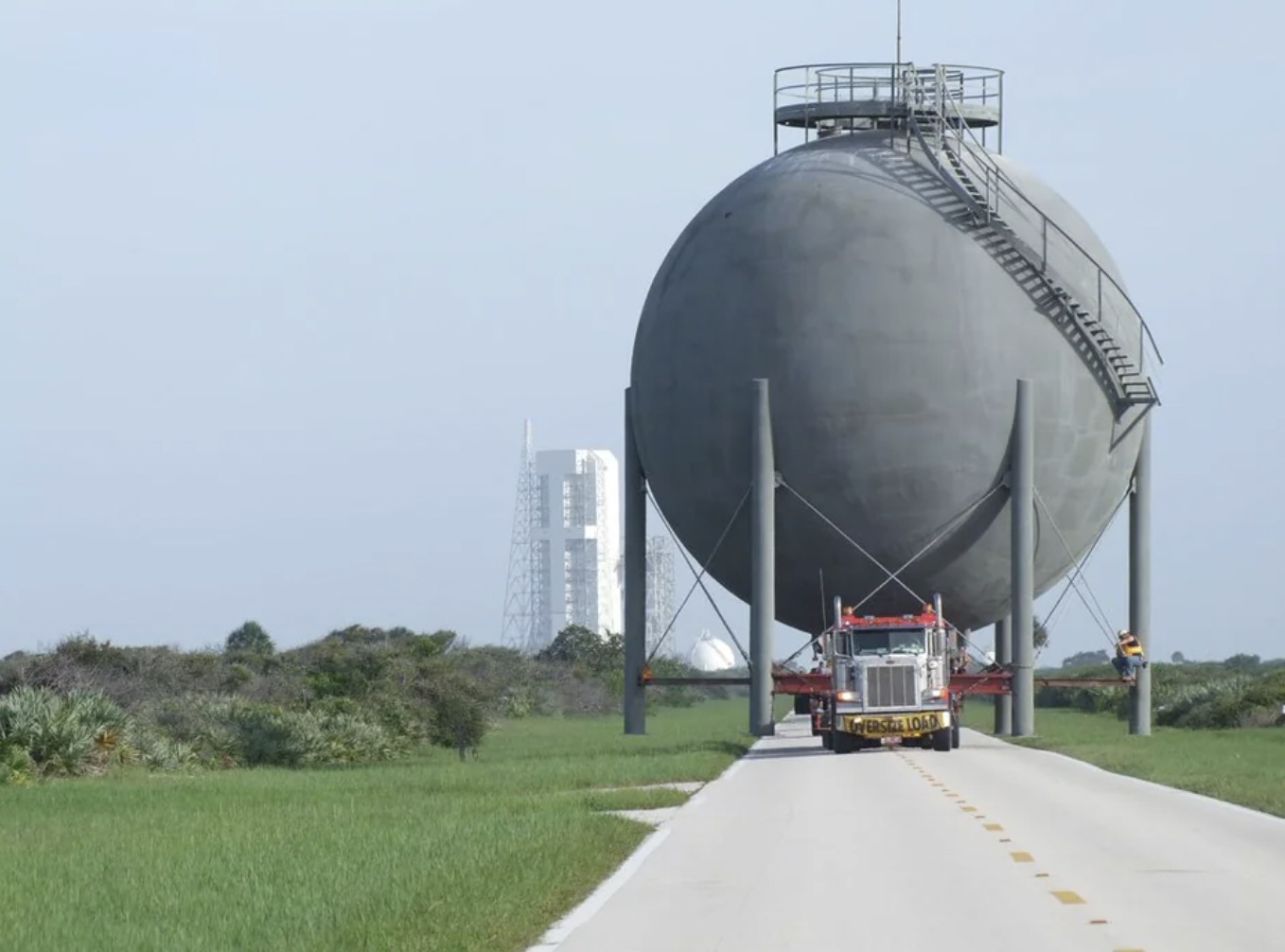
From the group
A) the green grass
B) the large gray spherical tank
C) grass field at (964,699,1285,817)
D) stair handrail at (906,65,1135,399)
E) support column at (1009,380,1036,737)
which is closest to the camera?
the green grass

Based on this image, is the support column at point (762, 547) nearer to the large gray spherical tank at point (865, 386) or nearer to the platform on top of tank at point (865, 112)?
the large gray spherical tank at point (865, 386)

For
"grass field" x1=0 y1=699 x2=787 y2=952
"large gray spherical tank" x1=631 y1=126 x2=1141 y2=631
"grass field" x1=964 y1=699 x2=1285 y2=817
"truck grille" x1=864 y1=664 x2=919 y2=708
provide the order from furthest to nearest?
"large gray spherical tank" x1=631 y1=126 x2=1141 y2=631
"truck grille" x1=864 y1=664 x2=919 y2=708
"grass field" x1=964 y1=699 x2=1285 y2=817
"grass field" x1=0 y1=699 x2=787 y2=952

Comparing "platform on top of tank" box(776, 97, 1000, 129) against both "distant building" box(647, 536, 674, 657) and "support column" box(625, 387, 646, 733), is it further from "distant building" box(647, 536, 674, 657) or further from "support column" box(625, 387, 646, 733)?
"distant building" box(647, 536, 674, 657)

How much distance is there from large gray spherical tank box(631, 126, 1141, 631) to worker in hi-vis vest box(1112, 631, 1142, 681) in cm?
277

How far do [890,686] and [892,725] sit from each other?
0.70 meters

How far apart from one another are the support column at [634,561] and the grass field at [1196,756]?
8.80 meters

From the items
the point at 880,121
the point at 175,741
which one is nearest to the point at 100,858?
the point at 175,741

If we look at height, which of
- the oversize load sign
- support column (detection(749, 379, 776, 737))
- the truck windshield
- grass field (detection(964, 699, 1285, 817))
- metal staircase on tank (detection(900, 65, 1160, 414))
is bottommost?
grass field (detection(964, 699, 1285, 817))

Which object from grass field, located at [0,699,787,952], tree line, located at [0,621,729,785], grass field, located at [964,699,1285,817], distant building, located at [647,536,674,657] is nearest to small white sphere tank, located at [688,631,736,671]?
distant building, located at [647,536,674,657]

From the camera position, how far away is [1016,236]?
44750 millimetres

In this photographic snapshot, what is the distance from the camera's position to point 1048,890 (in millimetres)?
15109

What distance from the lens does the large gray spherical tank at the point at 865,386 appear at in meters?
43.3

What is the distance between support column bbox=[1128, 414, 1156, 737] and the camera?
48.5 m

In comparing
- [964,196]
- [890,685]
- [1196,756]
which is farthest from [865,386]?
[1196,756]
